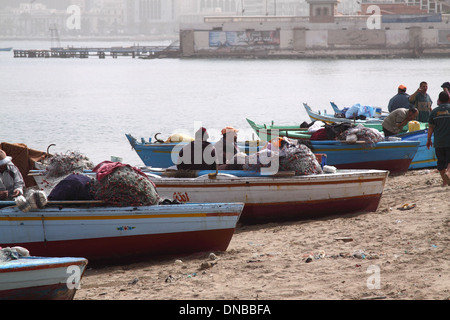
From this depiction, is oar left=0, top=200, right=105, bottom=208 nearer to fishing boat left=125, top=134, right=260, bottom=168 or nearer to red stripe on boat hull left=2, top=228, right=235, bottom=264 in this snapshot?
red stripe on boat hull left=2, top=228, right=235, bottom=264

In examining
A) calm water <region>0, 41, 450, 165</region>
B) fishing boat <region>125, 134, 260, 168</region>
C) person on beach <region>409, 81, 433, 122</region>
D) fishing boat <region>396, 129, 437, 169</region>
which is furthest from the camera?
calm water <region>0, 41, 450, 165</region>

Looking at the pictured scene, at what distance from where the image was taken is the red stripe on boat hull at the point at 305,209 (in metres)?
11.4

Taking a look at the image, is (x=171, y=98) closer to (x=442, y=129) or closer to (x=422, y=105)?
(x=422, y=105)

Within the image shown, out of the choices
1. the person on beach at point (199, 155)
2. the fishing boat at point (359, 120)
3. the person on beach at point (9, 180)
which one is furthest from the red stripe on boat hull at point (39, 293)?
the fishing boat at point (359, 120)

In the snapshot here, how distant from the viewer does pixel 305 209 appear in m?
11.5

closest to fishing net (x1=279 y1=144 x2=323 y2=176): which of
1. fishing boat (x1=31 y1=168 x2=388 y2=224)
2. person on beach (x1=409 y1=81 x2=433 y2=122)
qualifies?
fishing boat (x1=31 y1=168 x2=388 y2=224)

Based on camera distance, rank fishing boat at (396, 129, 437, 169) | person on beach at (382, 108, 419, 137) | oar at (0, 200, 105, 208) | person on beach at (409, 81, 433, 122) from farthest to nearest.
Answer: person on beach at (409, 81, 433, 122)
person on beach at (382, 108, 419, 137)
fishing boat at (396, 129, 437, 169)
oar at (0, 200, 105, 208)

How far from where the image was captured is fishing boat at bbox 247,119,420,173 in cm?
1476

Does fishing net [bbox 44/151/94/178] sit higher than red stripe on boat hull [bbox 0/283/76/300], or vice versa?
fishing net [bbox 44/151/94/178]

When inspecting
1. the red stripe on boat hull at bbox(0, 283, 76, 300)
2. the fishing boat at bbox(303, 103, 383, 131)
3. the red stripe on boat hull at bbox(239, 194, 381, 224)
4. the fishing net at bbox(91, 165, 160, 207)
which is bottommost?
the red stripe on boat hull at bbox(239, 194, 381, 224)

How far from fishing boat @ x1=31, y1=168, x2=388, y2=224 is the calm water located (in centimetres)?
739

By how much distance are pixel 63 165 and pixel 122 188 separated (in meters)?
2.73

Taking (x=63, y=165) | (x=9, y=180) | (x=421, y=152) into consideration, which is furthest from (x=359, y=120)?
(x=9, y=180)
